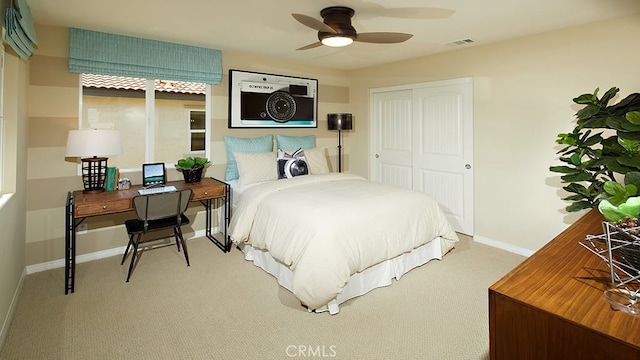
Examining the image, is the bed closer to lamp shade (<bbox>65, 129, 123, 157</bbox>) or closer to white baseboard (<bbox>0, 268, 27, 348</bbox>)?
lamp shade (<bbox>65, 129, 123, 157</bbox>)

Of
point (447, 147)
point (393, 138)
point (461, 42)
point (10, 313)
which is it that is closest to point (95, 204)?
point (10, 313)

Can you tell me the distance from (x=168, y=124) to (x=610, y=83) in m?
4.46

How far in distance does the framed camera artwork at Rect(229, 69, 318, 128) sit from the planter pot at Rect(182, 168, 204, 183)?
2.74 feet

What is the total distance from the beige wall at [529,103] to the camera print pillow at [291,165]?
6.63 feet

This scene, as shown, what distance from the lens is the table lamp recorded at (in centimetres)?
285

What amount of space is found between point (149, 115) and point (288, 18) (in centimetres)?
191

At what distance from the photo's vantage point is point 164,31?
3273 mm

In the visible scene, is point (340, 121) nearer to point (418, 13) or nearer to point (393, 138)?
point (393, 138)

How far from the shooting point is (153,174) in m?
3.53

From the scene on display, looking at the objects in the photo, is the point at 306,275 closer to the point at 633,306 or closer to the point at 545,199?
the point at 633,306

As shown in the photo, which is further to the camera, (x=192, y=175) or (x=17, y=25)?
(x=192, y=175)

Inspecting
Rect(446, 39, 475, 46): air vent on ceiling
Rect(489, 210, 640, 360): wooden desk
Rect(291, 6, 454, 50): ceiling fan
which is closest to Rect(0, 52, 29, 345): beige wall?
Rect(291, 6, 454, 50): ceiling fan

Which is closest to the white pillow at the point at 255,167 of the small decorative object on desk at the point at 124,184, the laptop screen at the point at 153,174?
the laptop screen at the point at 153,174

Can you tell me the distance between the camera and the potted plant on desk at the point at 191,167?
3.65 meters
